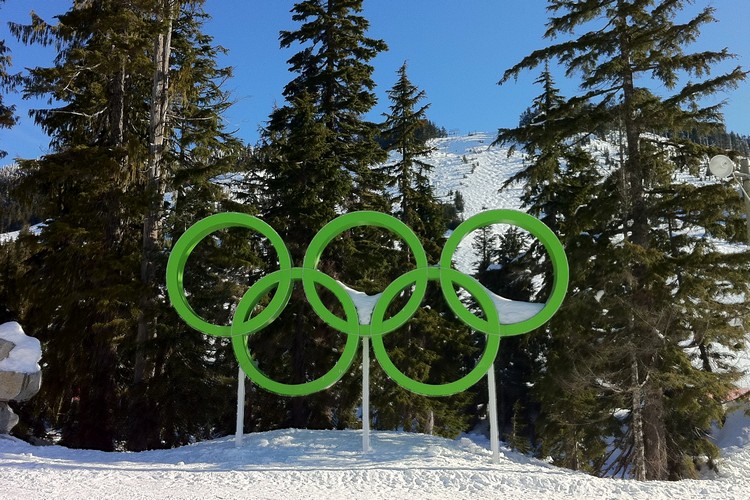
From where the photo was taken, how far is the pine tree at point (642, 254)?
11391mm

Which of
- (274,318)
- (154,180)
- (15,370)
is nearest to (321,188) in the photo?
(154,180)

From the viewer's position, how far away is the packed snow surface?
1077 cm

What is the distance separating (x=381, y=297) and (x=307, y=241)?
6867 millimetres

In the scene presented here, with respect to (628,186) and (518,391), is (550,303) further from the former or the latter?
(518,391)

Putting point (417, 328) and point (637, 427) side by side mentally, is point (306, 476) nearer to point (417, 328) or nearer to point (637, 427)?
point (637, 427)

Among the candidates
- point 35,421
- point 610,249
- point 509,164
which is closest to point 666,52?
point 610,249

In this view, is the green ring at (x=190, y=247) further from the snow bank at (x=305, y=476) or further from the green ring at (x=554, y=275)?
the green ring at (x=554, y=275)

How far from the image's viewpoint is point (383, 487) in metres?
7.50

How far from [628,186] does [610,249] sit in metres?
1.79

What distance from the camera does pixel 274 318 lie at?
10.8 m

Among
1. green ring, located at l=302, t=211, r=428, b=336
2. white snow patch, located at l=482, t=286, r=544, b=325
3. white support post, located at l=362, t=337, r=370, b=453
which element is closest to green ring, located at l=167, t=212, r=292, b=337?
green ring, located at l=302, t=211, r=428, b=336

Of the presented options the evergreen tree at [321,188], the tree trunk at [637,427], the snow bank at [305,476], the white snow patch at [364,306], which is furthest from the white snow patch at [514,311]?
the evergreen tree at [321,188]

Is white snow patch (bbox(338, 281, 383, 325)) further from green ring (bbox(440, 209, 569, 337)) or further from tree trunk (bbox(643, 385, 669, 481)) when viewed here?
tree trunk (bbox(643, 385, 669, 481))

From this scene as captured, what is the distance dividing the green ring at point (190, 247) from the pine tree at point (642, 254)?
6.03m
